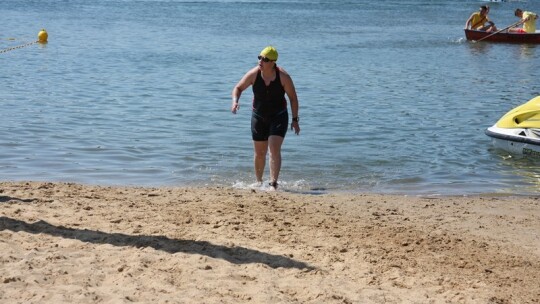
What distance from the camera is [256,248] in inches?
271

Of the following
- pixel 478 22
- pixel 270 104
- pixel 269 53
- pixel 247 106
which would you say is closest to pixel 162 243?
pixel 269 53

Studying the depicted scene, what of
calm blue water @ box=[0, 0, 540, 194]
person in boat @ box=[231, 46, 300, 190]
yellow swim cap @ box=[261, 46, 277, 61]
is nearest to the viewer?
yellow swim cap @ box=[261, 46, 277, 61]

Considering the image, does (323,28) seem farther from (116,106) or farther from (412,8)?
(116,106)

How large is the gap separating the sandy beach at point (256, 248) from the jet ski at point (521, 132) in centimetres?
288

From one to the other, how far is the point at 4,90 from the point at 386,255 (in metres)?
13.5

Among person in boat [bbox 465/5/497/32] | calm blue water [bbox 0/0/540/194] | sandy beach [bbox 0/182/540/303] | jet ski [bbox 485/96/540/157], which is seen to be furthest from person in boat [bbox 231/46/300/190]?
person in boat [bbox 465/5/497/32]

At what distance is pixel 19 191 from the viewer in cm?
880

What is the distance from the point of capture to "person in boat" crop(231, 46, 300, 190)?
928cm

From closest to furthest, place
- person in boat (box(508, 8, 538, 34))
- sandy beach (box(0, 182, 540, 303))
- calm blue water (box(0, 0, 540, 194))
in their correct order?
sandy beach (box(0, 182, 540, 303)), calm blue water (box(0, 0, 540, 194)), person in boat (box(508, 8, 538, 34))

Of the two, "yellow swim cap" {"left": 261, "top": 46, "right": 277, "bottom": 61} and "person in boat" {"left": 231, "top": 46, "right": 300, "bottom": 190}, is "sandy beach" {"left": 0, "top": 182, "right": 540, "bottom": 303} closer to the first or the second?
"person in boat" {"left": 231, "top": 46, "right": 300, "bottom": 190}

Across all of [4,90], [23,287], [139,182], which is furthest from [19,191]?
[4,90]

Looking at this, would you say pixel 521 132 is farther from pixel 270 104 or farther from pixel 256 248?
pixel 256 248

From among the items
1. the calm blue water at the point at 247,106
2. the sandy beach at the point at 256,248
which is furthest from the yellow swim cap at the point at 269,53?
the calm blue water at the point at 247,106

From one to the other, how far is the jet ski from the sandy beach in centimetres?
288
